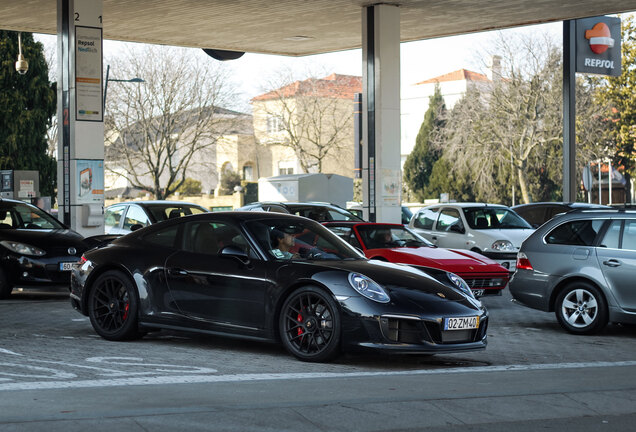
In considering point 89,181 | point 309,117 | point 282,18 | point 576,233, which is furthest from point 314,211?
point 309,117

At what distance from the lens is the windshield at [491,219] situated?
1997 centimetres

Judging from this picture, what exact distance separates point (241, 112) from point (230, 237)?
51.4 meters

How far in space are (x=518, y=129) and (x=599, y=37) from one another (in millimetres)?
30860

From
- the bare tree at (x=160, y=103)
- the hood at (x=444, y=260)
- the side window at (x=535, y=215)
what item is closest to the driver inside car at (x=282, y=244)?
the hood at (x=444, y=260)

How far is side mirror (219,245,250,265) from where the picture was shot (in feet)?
29.3

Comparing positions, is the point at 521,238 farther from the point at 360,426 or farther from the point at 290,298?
the point at 360,426

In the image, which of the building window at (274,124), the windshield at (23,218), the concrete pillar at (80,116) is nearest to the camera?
the windshield at (23,218)

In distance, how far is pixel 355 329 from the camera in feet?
27.0

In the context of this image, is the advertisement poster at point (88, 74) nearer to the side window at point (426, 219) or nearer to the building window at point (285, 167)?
the side window at point (426, 219)

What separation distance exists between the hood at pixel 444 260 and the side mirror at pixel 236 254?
5.25 metres

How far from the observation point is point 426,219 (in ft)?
69.4

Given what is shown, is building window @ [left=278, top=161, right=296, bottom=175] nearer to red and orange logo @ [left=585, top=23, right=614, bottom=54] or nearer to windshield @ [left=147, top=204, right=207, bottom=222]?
red and orange logo @ [left=585, top=23, right=614, bottom=54]

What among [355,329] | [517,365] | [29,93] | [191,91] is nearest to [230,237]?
[355,329]

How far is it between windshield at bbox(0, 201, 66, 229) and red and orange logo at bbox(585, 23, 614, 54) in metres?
17.7
